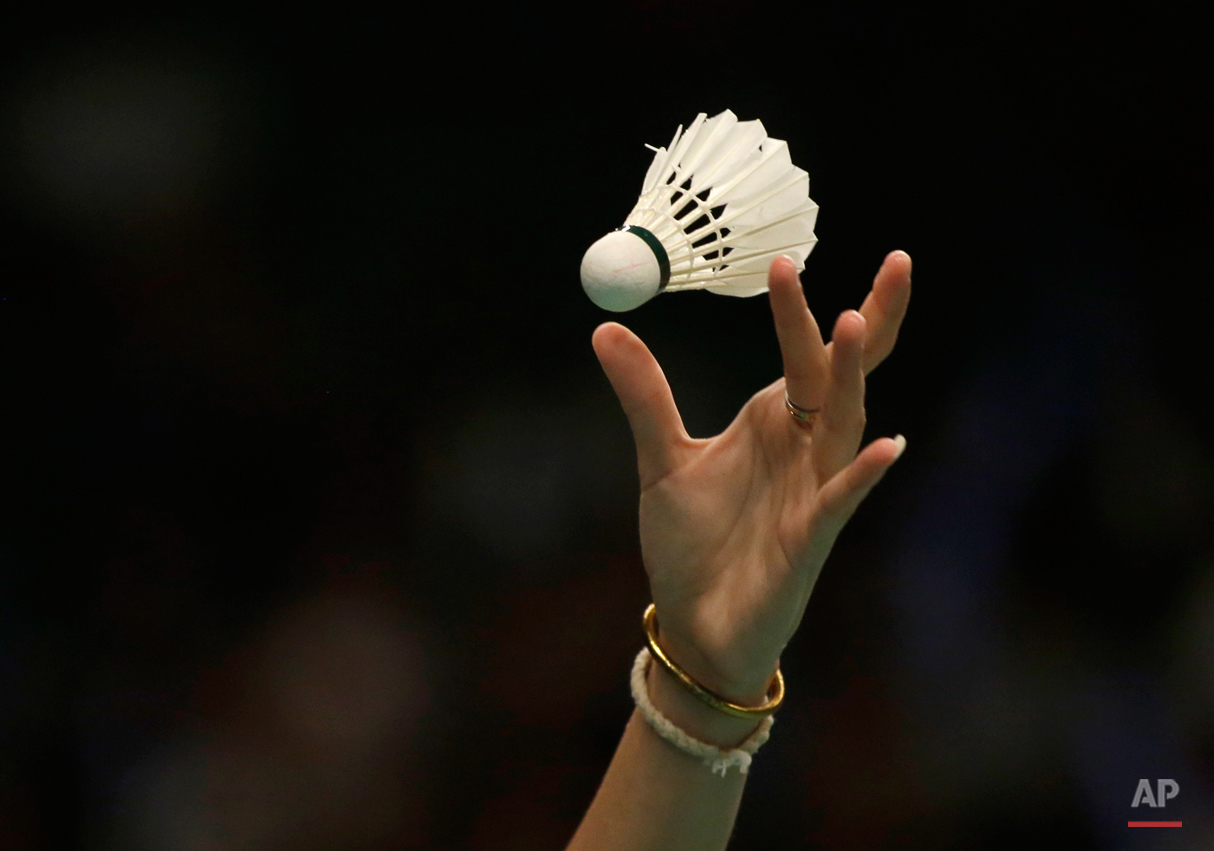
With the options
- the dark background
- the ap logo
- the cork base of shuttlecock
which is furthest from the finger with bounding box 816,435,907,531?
the ap logo

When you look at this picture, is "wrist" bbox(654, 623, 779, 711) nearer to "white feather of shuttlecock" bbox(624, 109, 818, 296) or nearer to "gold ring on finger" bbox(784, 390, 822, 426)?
"gold ring on finger" bbox(784, 390, 822, 426)

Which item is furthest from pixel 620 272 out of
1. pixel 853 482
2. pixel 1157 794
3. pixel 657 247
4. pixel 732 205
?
pixel 1157 794

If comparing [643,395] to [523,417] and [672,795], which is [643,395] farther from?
[523,417]

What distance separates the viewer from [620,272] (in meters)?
0.77

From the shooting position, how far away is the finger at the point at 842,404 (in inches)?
24.0

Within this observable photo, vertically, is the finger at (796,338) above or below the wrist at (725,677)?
above

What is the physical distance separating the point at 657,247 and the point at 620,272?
65 mm

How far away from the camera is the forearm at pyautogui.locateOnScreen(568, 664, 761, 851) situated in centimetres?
75

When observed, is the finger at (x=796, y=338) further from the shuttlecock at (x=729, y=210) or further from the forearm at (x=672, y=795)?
the forearm at (x=672, y=795)

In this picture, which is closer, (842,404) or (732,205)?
(842,404)

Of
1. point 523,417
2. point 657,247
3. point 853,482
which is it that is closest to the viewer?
point 853,482

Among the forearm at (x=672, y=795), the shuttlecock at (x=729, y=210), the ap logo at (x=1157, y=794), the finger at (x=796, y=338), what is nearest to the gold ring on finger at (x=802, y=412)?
the finger at (x=796, y=338)

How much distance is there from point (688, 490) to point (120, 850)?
1.32 m

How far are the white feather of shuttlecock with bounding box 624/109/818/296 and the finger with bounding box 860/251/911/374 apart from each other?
13 centimetres
